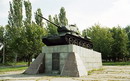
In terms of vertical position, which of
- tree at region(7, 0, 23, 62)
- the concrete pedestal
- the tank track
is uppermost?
tree at region(7, 0, 23, 62)

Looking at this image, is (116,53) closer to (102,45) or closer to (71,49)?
(102,45)

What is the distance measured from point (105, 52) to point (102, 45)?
→ 1967 millimetres

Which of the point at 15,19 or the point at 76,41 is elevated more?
the point at 15,19

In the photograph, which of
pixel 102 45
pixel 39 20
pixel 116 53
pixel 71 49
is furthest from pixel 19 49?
pixel 116 53

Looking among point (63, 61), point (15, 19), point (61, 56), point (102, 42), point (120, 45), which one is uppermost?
point (15, 19)

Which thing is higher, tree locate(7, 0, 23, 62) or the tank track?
tree locate(7, 0, 23, 62)

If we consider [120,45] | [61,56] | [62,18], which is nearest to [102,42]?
[120,45]

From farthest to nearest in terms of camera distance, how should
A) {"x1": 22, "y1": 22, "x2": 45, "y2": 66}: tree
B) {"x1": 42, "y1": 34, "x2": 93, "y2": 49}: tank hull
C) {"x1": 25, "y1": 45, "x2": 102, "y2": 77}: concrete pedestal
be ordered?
{"x1": 22, "y1": 22, "x2": 45, "y2": 66}: tree, {"x1": 42, "y1": 34, "x2": 93, "y2": 49}: tank hull, {"x1": 25, "y1": 45, "x2": 102, "y2": 77}: concrete pedestal

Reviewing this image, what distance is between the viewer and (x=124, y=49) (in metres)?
37.9

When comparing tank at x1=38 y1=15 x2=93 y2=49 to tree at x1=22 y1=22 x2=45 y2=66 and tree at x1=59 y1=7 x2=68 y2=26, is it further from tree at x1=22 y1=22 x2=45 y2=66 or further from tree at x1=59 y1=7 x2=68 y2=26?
tree at x1=59 y1=7 x2=68 y2=26

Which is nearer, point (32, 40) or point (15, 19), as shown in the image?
point (32, 40)

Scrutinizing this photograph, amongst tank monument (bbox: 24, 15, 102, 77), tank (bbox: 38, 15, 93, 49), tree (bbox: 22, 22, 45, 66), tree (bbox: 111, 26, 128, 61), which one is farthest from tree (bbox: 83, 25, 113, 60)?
tank monument (bbox: 24, 15, 102, 77)

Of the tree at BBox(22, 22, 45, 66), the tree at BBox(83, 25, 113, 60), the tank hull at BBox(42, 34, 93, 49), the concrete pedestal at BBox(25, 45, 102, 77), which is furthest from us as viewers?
the tree at BBox(83, 25, 113, 60)

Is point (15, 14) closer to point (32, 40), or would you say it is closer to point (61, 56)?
point (32, 40)
